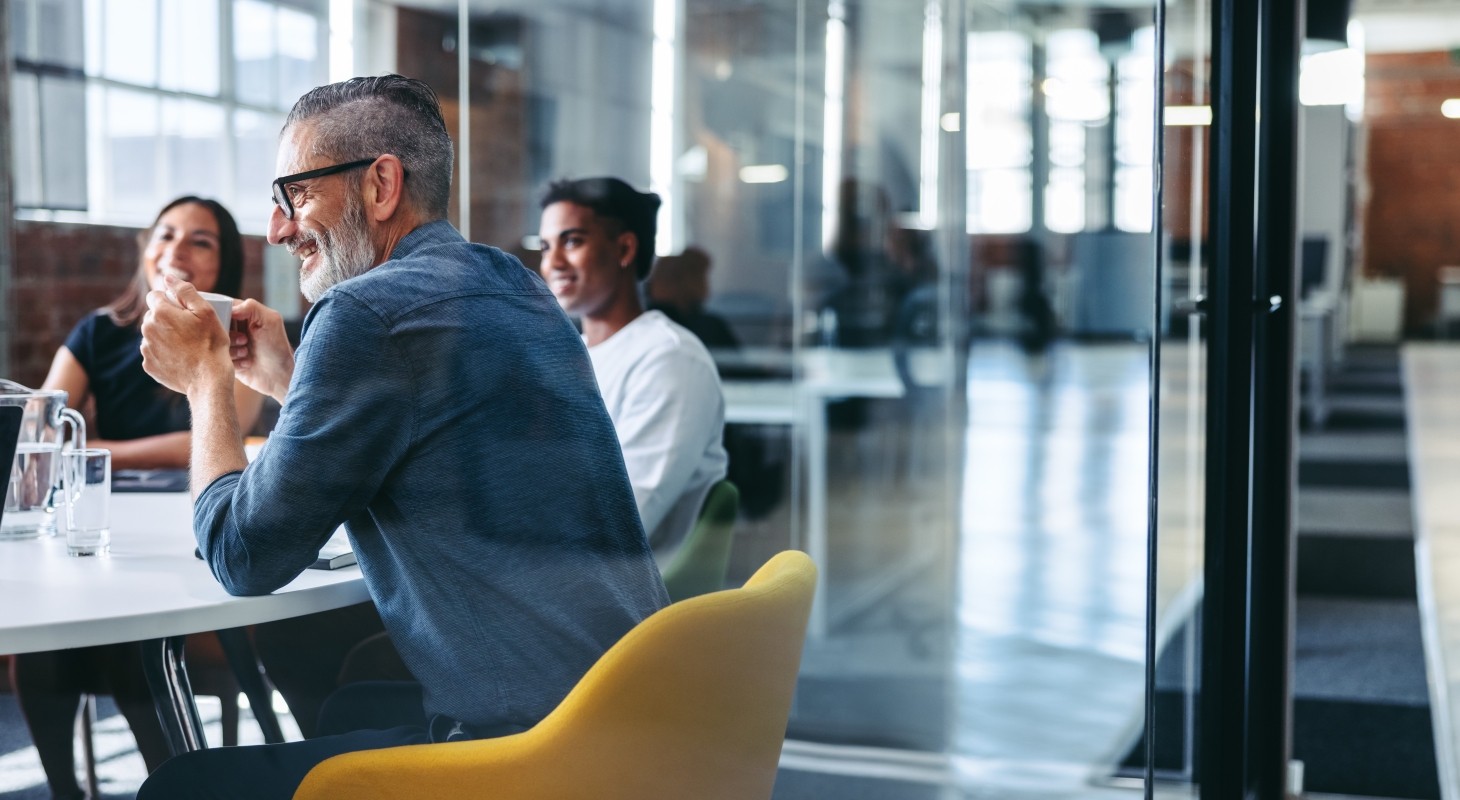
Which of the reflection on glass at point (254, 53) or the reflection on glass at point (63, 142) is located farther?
the reflection on glass at point (63, 142)

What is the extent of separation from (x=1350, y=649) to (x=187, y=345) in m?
4.11

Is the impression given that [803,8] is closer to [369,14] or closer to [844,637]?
[844,637]

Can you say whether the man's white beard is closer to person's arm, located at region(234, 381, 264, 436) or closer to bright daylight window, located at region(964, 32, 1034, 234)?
person's arm, located at region(234, 381, 264, 436)

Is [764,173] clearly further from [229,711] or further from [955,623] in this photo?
[229,711]

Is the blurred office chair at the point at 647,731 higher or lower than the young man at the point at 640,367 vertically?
lower

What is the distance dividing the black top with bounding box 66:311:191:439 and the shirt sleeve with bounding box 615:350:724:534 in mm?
519

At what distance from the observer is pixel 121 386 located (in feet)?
7.34

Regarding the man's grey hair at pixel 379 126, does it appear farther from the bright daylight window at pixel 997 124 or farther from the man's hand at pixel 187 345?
the bright daylight window at pixel 997 124

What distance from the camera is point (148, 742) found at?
1.67 m

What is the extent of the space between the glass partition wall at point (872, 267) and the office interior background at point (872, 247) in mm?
11

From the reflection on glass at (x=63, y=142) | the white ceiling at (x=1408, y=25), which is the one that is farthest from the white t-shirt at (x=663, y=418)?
the white ceiling at (x=1408, y=25)

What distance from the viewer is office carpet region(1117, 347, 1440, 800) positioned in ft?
7.46

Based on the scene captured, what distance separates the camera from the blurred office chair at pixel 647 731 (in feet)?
3.96

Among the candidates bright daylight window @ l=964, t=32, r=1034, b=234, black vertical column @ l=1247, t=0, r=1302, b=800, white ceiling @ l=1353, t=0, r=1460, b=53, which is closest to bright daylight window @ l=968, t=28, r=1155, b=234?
bright daylight window @ l=964, t=32, r=1034, b=234
